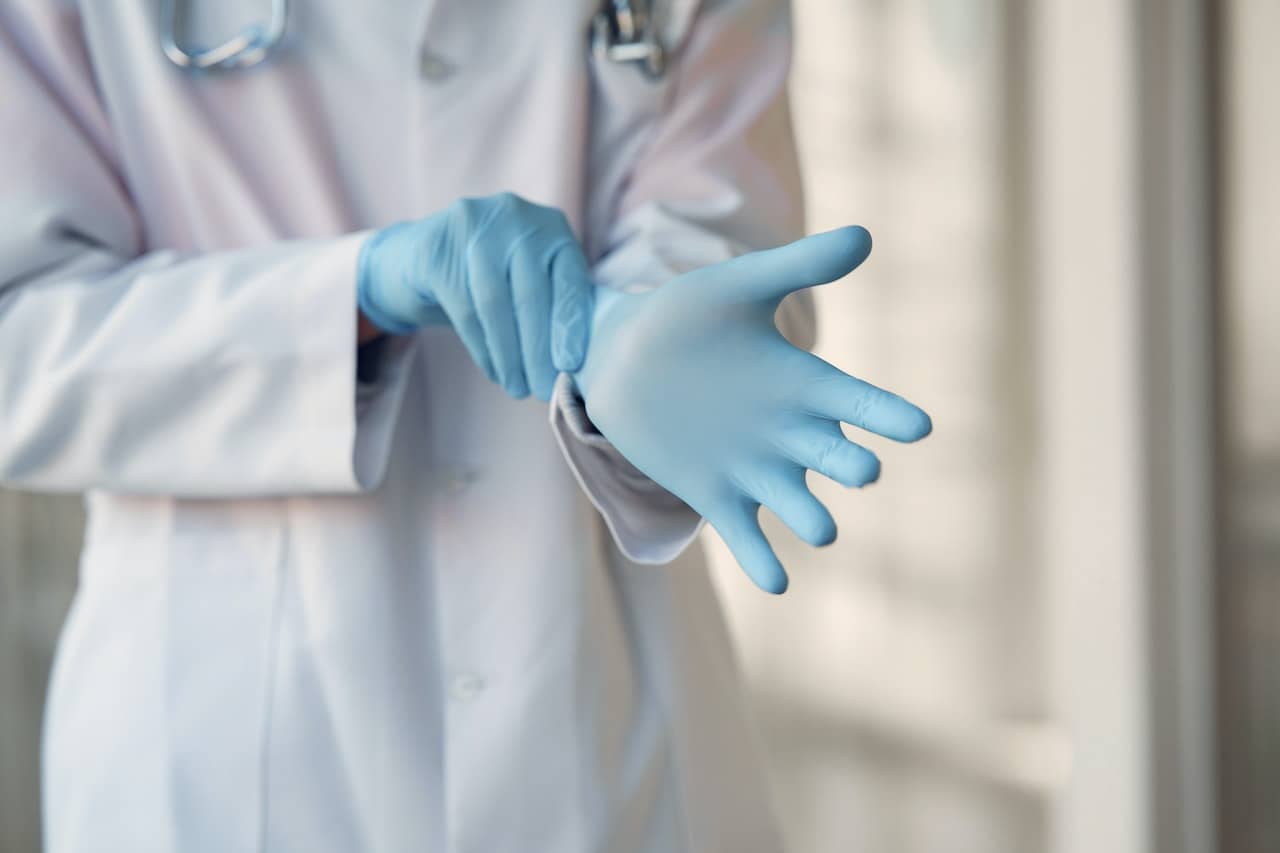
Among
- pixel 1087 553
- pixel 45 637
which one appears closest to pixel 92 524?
pixel 45 637

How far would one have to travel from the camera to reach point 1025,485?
1881 millimetres

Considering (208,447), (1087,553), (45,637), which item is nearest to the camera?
(208,447)

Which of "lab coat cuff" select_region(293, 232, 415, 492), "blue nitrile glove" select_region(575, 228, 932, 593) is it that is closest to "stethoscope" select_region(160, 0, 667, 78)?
"lab coat cuff" select_region(293, 232, 415, 492)

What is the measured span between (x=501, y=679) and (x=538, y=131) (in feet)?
1.16

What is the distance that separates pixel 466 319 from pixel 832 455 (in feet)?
0.90

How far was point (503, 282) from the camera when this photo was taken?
709mm

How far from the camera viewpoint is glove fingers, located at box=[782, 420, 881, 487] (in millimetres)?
498

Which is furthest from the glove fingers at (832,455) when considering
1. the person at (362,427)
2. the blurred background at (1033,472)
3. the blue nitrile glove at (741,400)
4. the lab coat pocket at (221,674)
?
the blurred background at (1033,472)

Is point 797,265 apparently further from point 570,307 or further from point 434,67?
point 434,67

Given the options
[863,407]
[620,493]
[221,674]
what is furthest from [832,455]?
[221,674]

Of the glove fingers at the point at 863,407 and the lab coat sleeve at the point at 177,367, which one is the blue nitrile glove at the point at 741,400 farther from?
the lab coat sleeve at the point at 177,367

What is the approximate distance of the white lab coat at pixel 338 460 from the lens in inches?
28.4

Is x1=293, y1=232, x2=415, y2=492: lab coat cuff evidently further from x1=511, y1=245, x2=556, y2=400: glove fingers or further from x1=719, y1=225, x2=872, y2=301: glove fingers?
x1=719, y1=225, x2=872, y2=301: glove fingers

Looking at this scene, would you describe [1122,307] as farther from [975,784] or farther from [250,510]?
[250,510]
